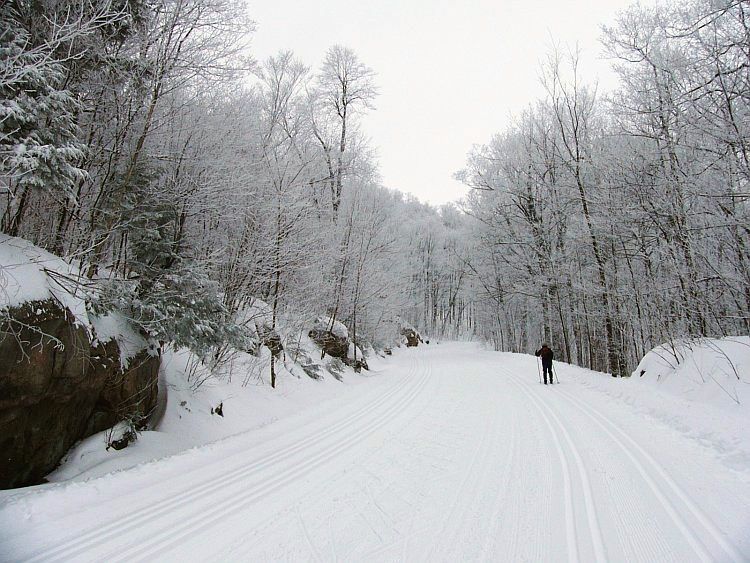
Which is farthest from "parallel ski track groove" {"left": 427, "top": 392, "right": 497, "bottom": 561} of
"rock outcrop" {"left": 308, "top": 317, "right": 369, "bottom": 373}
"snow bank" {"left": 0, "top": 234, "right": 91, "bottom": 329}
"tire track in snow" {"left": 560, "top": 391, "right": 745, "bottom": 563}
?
"rock outcrop" {"left": 308, "top": 317, "right": 369, "bottom": 373}

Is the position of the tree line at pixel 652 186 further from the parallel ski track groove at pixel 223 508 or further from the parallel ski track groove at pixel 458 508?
the parallel ski track groove at pixel 223 508

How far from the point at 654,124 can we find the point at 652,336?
628cm

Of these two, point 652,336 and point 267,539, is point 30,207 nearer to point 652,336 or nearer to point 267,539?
point 267,539

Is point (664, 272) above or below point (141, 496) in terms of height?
above

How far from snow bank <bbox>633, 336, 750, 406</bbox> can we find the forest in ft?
1.94

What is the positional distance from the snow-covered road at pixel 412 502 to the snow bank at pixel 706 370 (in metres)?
1.56

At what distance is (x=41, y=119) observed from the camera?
13.5ft

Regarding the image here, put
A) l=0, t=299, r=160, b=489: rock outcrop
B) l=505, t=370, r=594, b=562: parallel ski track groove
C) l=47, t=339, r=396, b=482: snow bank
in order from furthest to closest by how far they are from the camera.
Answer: l=47, t=339, r=396, b=482: snow bank, l=0, t=299, r=160, b=489: rock outcrop, l=505, t=370, r=594, b=562: parallel ski track groove

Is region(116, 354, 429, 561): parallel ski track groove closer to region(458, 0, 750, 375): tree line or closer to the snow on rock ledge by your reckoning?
the snow on rock ledge

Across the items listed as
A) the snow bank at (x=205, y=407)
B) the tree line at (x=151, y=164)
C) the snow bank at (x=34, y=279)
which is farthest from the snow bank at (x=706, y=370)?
the snow bank at (x=34, y=279)

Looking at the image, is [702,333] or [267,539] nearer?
[267,539]

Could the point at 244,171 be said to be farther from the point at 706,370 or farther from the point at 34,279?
the point at 706,370

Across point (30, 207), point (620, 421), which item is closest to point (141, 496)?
point (30, 207)

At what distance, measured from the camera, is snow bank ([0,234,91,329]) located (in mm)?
4016
